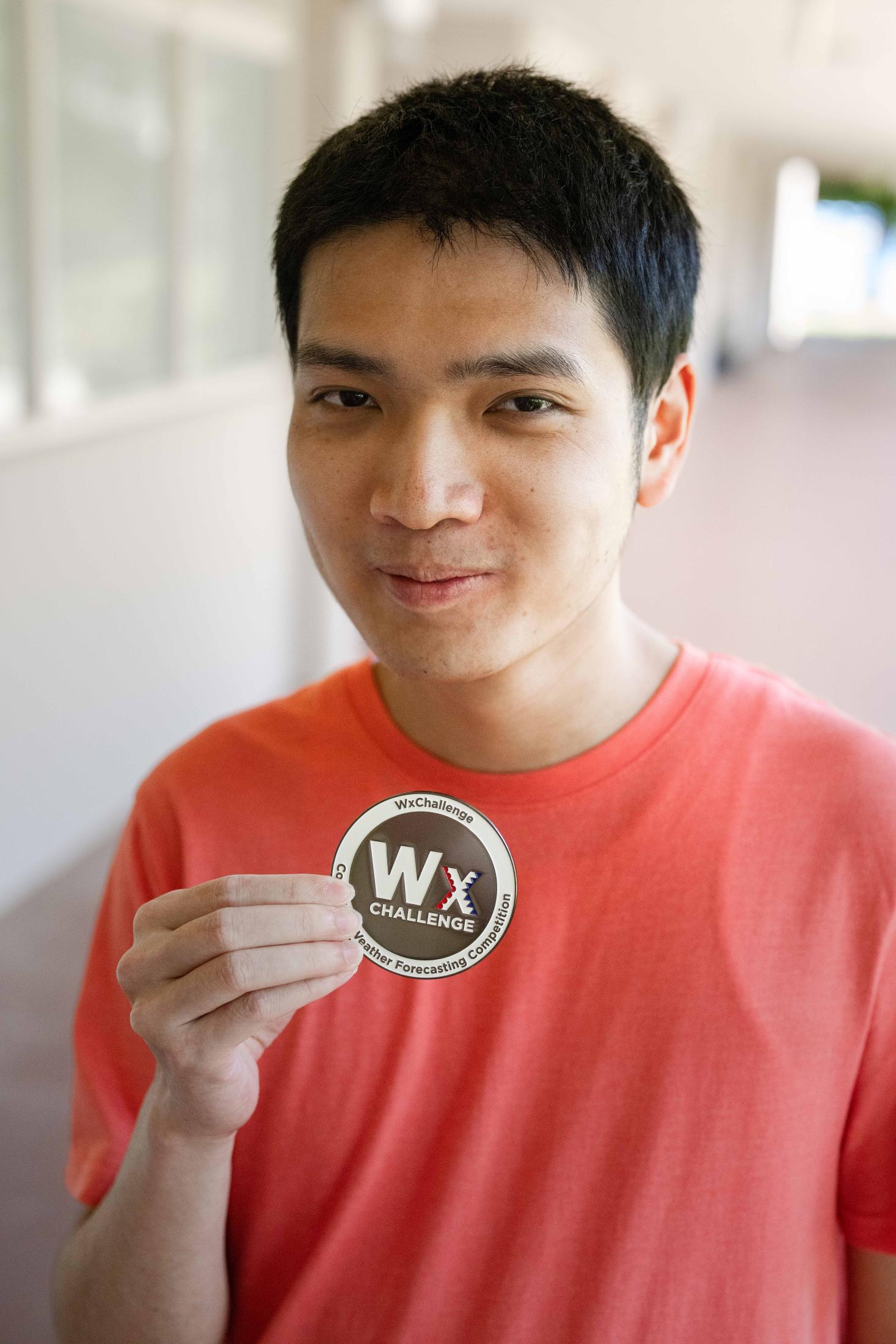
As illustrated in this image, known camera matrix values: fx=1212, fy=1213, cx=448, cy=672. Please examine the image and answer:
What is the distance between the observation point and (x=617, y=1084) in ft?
3.46

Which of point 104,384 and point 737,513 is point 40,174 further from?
point 737,513

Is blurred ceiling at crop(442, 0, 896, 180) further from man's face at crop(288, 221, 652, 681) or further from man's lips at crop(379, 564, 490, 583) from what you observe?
man's lips at crop(379, 564, 490, 583)

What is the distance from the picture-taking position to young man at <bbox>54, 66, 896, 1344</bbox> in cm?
100

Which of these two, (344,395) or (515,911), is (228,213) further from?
(515,911)

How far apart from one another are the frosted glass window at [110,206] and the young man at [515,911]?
2779 millimetres

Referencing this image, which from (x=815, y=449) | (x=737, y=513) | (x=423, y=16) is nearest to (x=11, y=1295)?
(x=423, y=16)

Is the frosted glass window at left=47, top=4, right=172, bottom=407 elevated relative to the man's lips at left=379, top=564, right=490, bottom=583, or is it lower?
elevated

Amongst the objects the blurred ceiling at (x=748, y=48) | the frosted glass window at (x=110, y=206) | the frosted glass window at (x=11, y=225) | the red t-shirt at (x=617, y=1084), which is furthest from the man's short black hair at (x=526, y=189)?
the blurred ceiling at (x=748, y=48)

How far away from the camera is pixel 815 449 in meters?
12.1

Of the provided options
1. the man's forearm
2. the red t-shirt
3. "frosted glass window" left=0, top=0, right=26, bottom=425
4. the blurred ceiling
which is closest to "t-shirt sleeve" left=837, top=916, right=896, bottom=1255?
the red t-shirt

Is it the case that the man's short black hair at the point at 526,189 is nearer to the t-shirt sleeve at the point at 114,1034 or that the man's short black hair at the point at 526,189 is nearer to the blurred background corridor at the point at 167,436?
the blurred background corridor at the point at 167,436

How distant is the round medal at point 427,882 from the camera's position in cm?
98

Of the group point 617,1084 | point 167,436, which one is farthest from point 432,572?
point 167,436

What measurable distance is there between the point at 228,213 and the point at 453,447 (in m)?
4.20
